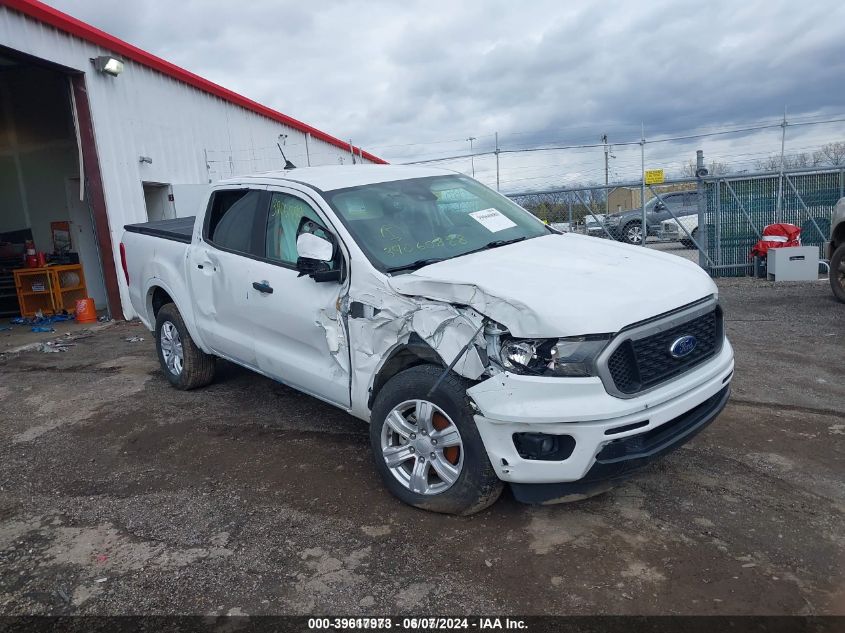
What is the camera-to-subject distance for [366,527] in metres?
3.46

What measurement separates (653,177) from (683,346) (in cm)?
924

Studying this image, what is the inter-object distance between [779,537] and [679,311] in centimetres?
119

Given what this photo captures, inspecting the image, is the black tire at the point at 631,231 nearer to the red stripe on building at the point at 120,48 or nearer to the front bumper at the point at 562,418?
the red stripe on building at the point at 120,48

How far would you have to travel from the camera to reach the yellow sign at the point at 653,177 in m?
11.5

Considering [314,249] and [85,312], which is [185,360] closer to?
[314,249]

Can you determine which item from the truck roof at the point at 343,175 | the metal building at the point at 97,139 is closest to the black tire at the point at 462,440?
the truck roof at the point at 343,175

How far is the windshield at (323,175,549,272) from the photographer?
3.90 meters

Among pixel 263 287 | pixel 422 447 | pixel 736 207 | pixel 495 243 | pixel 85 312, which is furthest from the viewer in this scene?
pixel 736 207

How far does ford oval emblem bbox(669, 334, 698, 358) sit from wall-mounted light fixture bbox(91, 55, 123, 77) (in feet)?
33.3

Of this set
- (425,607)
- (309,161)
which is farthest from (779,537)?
(309,161)

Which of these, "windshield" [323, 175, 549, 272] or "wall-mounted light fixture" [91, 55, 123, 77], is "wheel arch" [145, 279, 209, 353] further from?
"wall-mounted light fixture" [91, 55, 123, 77]

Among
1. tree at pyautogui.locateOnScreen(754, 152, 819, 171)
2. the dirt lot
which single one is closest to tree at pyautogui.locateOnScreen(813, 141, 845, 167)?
tree at pyautogui.locateOnScreen(754, 152, 819, 171)

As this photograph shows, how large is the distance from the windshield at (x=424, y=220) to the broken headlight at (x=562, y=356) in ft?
3.34

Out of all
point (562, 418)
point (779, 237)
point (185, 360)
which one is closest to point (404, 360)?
point (562, 418)
